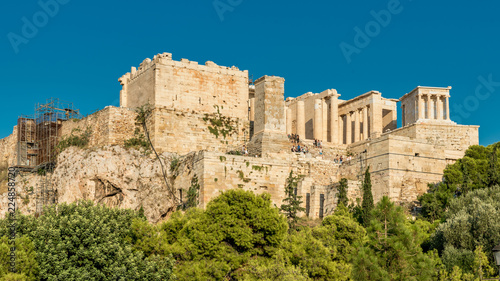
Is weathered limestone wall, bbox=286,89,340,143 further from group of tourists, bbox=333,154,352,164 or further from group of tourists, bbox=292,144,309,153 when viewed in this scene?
group of tourists, bbox=292,144,309,153

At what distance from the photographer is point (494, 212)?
36750mm

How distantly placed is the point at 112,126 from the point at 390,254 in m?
21.6

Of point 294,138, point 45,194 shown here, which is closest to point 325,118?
point 294,138

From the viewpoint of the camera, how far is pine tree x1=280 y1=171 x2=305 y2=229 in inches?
1611

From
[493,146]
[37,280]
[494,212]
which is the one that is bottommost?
[37,280]

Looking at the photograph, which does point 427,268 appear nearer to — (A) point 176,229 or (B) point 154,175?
(A) point 176,229

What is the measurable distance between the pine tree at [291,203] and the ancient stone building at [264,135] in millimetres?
633

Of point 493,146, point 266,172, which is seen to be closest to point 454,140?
point 493,146

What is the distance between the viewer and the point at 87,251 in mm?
32125

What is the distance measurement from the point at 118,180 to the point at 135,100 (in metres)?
6.40

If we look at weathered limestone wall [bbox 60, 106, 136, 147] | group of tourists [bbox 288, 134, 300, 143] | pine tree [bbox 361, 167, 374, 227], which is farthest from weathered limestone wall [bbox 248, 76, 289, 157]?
weathered limestone wall [bbox 60, 106, 136, 147]

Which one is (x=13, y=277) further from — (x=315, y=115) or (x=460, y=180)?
(x=315, y=115)

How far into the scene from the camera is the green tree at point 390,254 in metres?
30.8

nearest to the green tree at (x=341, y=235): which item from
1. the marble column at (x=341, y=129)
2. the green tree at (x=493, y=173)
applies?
the green tree at (x=493, y=173)
